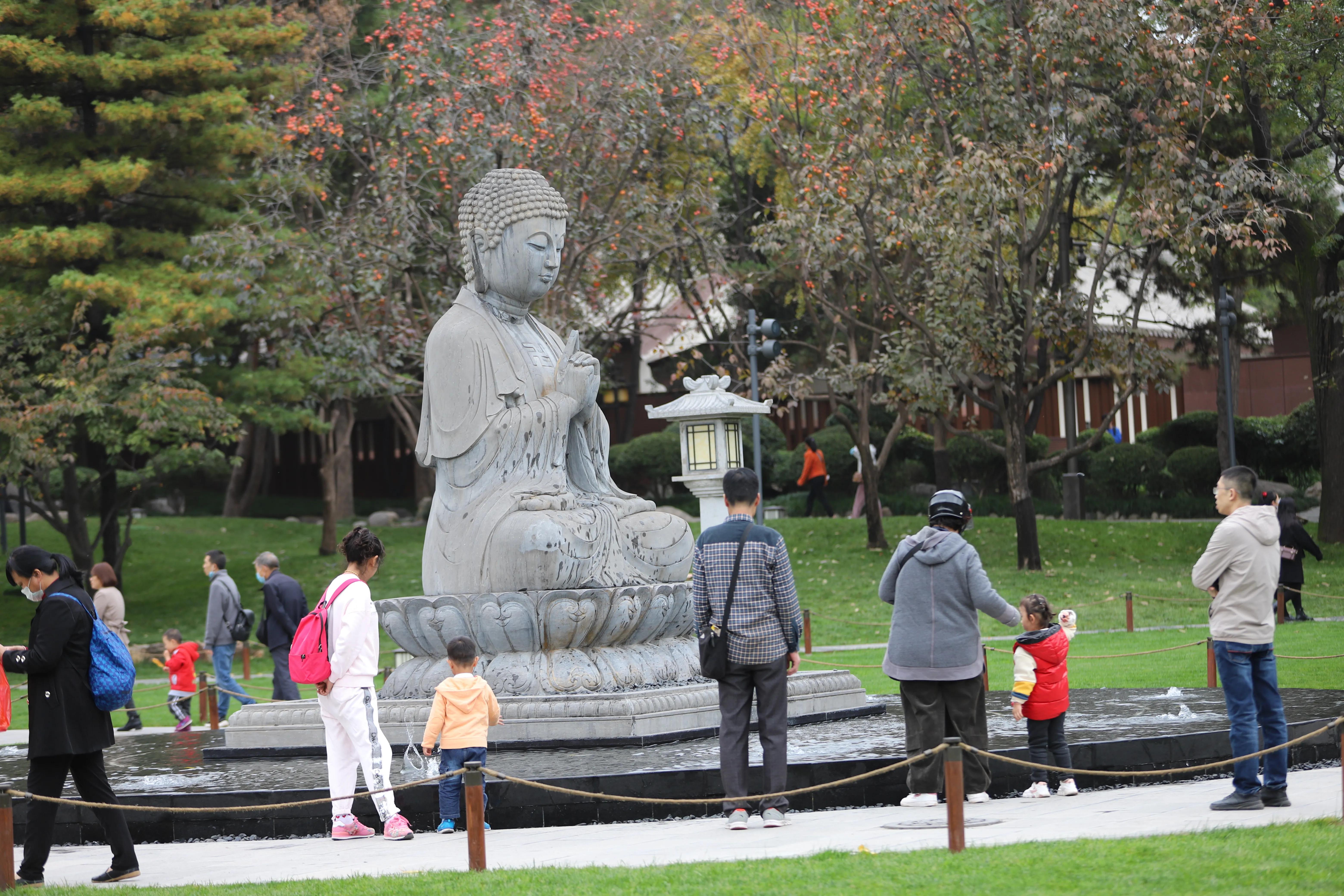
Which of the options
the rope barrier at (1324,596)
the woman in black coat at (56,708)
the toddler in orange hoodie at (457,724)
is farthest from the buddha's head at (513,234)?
the rope barrier at (1324,596)

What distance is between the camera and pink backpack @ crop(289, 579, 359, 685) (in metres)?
7.68

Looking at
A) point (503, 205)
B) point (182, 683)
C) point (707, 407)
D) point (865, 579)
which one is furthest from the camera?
point (865, 579)

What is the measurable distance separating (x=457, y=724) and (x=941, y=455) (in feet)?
74.1

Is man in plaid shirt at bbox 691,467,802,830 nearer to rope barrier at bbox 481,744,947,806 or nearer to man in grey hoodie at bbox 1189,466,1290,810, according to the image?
rope barrier at bbox 481,744,947,806

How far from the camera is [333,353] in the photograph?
24.7 metres

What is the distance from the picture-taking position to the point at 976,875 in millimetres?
6008

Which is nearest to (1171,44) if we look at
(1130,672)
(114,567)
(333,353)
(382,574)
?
(1130,672)

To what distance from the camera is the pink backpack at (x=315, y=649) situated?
7.68m

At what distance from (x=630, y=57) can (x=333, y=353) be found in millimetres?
6671

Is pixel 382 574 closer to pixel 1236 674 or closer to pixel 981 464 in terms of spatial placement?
pixel 981 464

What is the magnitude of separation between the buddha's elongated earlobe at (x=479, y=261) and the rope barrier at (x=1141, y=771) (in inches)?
193

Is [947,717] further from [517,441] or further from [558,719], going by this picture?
[517,441]

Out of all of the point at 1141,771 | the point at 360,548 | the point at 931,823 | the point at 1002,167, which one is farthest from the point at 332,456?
the point at 931,823

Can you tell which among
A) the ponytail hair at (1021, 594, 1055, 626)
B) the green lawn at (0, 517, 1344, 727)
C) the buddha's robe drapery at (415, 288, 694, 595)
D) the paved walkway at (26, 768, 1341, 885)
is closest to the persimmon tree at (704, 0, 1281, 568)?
the green lawn at (0, 517, 1344, 727)
